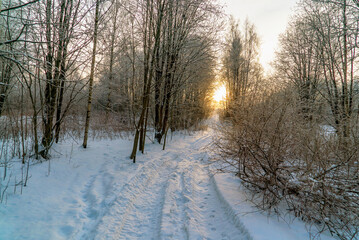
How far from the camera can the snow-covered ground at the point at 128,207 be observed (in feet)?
8.55

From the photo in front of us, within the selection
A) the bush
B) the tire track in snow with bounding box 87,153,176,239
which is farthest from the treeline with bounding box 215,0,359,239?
the tire track in snow with bounding box 87,153,176,239

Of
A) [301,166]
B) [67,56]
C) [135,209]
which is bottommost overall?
[135,209]

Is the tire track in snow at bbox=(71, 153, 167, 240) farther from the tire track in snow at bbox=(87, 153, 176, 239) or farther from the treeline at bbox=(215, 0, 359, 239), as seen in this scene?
the treeline at bbox=(215, 0, 359, 239)

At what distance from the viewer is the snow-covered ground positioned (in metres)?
2.61

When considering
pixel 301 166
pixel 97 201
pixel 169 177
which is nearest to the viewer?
pixel 301 166

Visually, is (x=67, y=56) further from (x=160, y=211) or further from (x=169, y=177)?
(x=160, y=211)

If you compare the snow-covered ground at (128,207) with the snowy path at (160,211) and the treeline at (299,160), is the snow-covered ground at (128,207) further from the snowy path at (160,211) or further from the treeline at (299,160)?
the treeline at (299,160)

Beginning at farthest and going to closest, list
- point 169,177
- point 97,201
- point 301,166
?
point 169,177 → point 97,201 → point 301,166

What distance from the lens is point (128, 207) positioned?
3.32 metres

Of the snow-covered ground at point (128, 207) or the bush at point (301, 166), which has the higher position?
the bush at point (301, 166)

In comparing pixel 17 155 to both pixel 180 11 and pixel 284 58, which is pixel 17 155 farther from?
pixel 284 58

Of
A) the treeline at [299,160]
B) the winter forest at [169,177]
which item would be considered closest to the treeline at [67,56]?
the winter forest at [169,177]

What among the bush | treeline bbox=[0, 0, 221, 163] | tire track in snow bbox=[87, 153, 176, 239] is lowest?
tire track in snow bbox=[87, 153, 176, 239]

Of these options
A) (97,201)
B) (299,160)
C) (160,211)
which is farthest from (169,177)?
(299,160)
